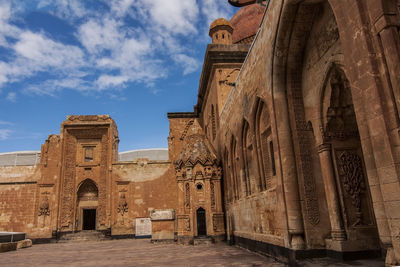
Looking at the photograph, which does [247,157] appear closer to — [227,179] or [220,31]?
[227,179]

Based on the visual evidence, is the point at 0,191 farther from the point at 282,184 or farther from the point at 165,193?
the point at 282,184

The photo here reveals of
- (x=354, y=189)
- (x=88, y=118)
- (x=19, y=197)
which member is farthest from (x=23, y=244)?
(x=354, y=189)

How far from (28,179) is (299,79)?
21.2m

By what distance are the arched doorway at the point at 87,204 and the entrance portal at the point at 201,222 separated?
38.5 feet

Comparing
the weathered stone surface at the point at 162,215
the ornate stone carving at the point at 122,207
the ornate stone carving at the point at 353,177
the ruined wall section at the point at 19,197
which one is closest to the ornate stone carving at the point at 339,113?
the ornate stone carving at the point at 353,177

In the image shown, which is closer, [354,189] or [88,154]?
[354,189]

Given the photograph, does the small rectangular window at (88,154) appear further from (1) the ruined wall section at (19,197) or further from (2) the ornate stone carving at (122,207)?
(2) the ornate stone carving at (122,207)

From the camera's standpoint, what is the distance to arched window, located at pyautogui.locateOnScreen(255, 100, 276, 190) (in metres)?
8.04

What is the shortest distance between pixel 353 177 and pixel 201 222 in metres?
9.18

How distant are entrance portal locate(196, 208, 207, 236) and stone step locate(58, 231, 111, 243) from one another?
9.65m

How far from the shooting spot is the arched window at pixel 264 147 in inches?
316

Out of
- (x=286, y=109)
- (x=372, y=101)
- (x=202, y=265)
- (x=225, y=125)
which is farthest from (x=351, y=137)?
(x=225, y=125)

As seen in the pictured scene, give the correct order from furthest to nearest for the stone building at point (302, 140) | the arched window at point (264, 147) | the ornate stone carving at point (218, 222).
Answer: the ornate stone carving at point (218, 222) < the arched window at point (264, 147) < the stone building at point (302, 140)

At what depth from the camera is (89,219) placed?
23438 millimetres
